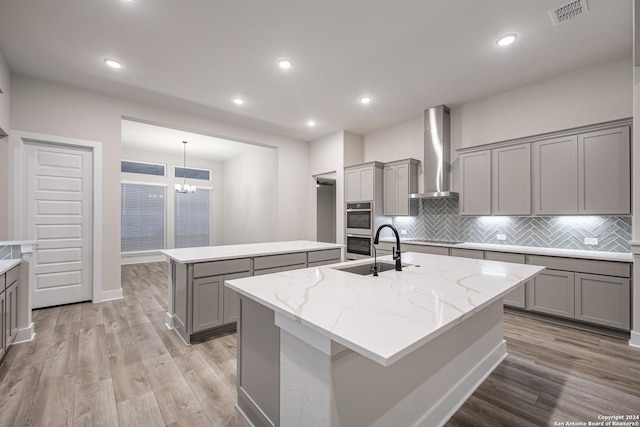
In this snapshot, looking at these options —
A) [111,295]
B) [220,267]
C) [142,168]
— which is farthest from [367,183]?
[142,168]

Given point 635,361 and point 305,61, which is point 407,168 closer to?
point 305,61

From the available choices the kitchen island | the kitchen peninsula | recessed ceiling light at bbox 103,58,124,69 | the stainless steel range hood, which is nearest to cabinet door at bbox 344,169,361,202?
the stainless steel range hood

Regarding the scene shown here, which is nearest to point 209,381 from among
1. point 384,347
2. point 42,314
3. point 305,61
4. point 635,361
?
point 384,347

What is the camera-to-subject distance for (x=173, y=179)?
8.08m

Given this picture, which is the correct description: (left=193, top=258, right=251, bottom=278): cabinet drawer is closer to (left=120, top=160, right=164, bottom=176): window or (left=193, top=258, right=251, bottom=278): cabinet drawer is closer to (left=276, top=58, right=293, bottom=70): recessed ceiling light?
(left=276, top=58, right=293, bottom=70): recessed ceiling light

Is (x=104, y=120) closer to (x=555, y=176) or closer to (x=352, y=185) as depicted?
(x=352, y=185)

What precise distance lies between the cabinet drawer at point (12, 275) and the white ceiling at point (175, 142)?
11.7ft

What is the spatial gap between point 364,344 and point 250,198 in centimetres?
738

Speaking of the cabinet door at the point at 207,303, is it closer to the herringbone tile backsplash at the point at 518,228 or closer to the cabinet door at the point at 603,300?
the herringbone tile backsplash at the point at 518,228

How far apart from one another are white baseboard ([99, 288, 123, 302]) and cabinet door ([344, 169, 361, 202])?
4.07m

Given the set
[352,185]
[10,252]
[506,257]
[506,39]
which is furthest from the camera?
[352,185]

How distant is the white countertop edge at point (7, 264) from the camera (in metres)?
2.19

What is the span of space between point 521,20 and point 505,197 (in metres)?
2.07

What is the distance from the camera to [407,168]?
4820mm
